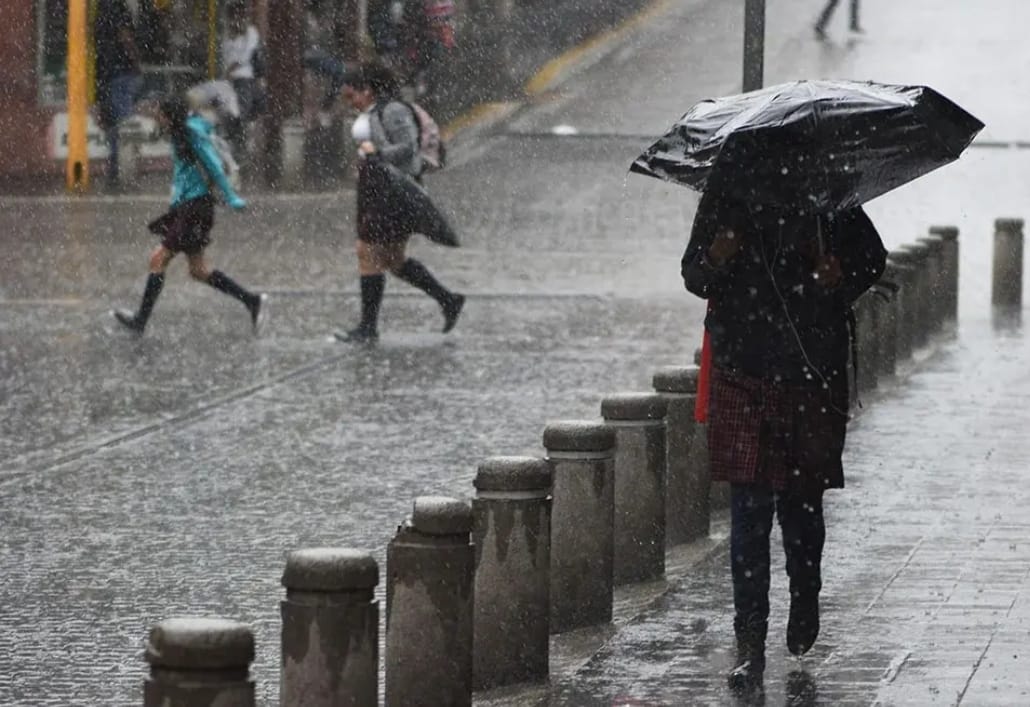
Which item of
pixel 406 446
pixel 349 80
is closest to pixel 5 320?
pixel 349 80

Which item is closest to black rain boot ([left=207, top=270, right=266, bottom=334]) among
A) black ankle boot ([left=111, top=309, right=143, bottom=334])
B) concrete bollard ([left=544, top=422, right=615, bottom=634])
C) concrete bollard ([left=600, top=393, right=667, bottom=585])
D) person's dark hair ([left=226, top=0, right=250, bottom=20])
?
black ankle boot ([left=111, top=309, right=143, bottom=334])

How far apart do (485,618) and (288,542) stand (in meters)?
2.66

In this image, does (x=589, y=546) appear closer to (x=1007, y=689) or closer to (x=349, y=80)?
(x=1007, y=689)

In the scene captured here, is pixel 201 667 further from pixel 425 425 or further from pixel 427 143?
pixel 427 143

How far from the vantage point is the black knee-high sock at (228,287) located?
17.1 metres

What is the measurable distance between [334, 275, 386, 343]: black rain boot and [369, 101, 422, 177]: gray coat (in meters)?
0.81

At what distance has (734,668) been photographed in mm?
7473

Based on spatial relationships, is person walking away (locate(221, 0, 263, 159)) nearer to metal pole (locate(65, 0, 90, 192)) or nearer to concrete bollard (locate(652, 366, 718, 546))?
metal pole (locate(65, 0, 90, 192))

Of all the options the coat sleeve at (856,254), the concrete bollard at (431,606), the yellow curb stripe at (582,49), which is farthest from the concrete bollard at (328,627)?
the yellow curb stripe at (582,49)

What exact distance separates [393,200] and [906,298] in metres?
3.44

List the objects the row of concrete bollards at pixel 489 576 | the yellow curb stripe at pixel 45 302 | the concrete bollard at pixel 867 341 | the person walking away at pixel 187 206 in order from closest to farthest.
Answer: the row of concrete bollards at pixel 489 576, the concrete bollard at pixel 867 341, the person walking away at pixel 187 206, the yellow curb stripe at pixel 45 302

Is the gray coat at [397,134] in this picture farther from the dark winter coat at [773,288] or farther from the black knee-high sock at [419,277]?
the dark winter coat at [773,288]

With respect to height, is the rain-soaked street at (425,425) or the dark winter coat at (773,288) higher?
the dark winter coat at (773,288)

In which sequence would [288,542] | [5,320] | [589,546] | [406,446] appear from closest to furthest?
[589,546] → [288,542] → [406,446] → [5,320]
